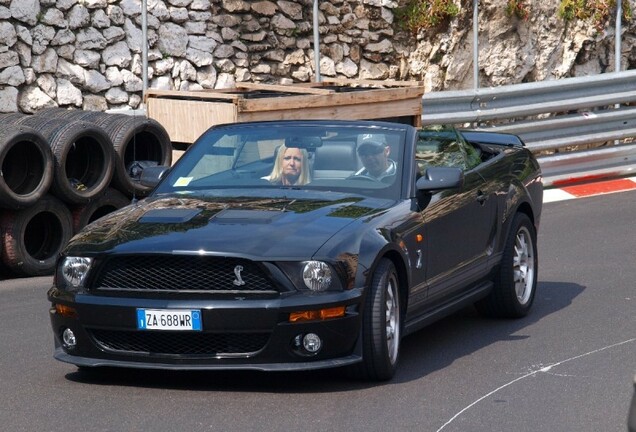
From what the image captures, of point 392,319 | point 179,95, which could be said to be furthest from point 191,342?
point 179,95

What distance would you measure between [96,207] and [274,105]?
84.0 inches

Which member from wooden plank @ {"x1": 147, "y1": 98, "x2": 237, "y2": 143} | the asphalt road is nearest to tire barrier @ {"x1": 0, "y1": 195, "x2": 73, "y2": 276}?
the asphalt road

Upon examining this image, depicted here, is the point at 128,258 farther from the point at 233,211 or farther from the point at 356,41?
the point at 356,41

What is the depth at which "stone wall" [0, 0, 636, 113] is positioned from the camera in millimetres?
15742

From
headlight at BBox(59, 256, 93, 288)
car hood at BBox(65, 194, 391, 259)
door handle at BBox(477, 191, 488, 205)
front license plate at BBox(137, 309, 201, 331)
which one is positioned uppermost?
car hood at BBox(65, 194, 391, 259)

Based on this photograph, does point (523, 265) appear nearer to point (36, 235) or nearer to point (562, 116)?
point (36, 235)

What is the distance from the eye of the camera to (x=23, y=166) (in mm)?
11656

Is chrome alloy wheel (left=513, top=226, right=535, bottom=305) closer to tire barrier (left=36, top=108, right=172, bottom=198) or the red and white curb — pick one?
tire barrier (left=36, top=108, right=172, bottom=198)

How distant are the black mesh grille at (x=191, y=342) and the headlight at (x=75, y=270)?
0.33m

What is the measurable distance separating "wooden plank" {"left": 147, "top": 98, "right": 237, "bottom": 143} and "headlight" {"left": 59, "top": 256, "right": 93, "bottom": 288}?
593 cm

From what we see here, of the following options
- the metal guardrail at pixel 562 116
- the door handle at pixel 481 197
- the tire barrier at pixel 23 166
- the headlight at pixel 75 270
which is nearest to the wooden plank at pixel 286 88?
the metal guardrail at pixel 562 116

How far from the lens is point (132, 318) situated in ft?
22.7

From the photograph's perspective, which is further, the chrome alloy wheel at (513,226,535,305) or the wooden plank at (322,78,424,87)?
the wooden plank at (322,78,424,87)

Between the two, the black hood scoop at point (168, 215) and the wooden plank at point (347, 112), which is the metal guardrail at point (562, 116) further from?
the black hood scoop at point (168, 215)
